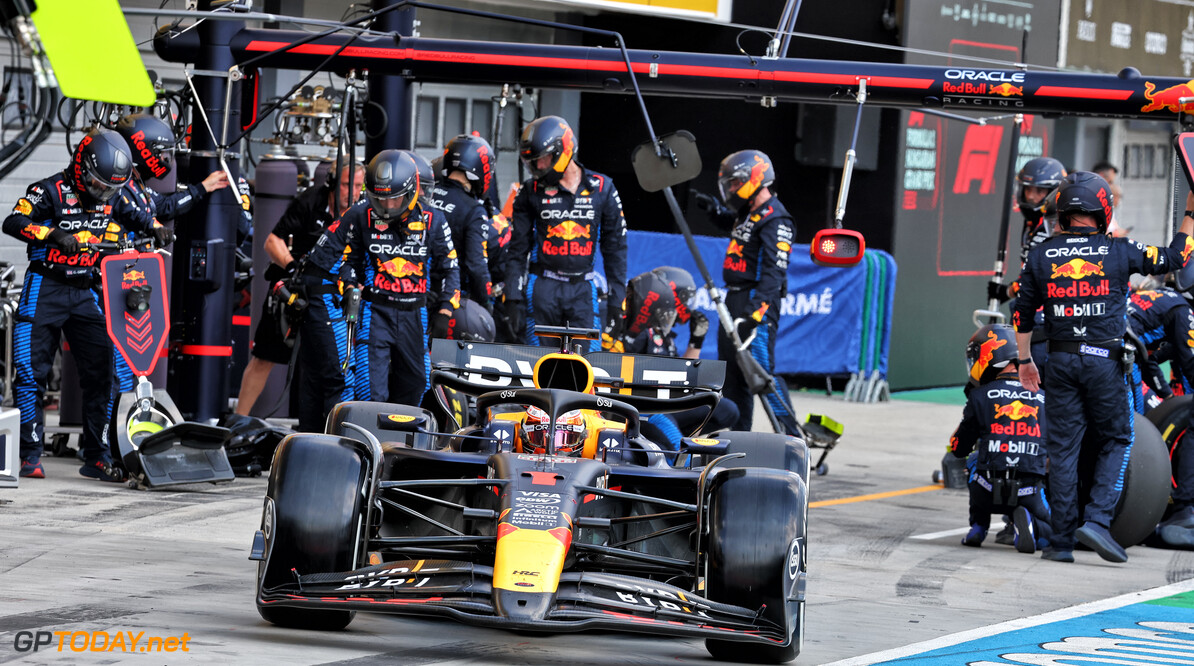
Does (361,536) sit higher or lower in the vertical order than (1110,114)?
lower

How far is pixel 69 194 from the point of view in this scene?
10.8 metres

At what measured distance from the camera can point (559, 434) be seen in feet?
22.9

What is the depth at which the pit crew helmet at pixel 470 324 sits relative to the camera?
35.2 ft

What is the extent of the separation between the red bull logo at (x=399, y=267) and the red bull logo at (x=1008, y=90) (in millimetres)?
3848

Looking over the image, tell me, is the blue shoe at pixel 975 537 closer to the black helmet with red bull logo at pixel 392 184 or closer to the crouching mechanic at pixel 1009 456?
the crouching mechanic at pixel 1009 456

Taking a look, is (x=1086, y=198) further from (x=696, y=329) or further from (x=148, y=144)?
(x=148, y=144)

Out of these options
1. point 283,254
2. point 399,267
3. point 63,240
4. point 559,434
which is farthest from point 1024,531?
point 63,240

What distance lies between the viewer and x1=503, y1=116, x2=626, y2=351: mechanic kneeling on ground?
12.0 m

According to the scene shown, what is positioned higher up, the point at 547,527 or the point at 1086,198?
the point at 1086,198

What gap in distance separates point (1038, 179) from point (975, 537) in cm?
313

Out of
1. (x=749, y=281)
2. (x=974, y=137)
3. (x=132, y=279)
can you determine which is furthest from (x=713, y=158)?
(x=132, y=279)

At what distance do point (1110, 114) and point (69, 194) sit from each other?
21.6 feet

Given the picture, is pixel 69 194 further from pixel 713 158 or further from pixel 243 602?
pixel 713 158

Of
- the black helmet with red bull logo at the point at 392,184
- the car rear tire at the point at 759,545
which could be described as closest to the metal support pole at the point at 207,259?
the black helmet with red bull logo at the point at 392,184
